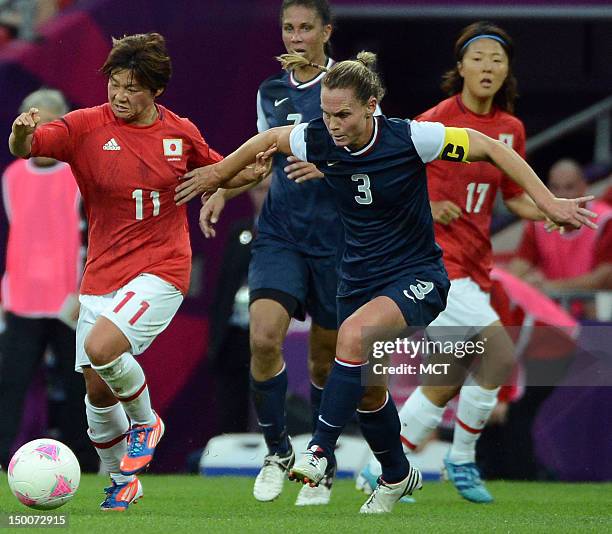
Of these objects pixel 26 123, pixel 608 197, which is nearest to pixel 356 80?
pixel 26 123

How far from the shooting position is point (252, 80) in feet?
41.7

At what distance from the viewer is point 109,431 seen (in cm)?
766

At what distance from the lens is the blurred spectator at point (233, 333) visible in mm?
11031

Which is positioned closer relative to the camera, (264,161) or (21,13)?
(264,161)

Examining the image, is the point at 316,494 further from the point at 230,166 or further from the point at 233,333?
the point at 233,333

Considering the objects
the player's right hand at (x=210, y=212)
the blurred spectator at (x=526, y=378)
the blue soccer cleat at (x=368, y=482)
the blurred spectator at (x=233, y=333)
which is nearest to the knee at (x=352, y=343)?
the player's right hand at (x=210, y=212)

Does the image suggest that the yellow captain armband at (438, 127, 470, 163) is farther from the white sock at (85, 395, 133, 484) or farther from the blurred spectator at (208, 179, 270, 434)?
the blurred spectator at (208, 179, 270, 434)

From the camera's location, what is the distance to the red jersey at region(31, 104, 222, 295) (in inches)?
298

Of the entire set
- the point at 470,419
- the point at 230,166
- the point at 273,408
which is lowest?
the point at 470,419

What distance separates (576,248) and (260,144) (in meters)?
4.98

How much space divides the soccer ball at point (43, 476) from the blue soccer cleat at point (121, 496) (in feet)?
2.13

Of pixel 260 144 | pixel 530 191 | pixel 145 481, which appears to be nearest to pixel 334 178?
pixel 260 144

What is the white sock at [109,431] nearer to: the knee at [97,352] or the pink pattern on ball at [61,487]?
the knee at [97,352]

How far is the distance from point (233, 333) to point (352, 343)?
4.32m
